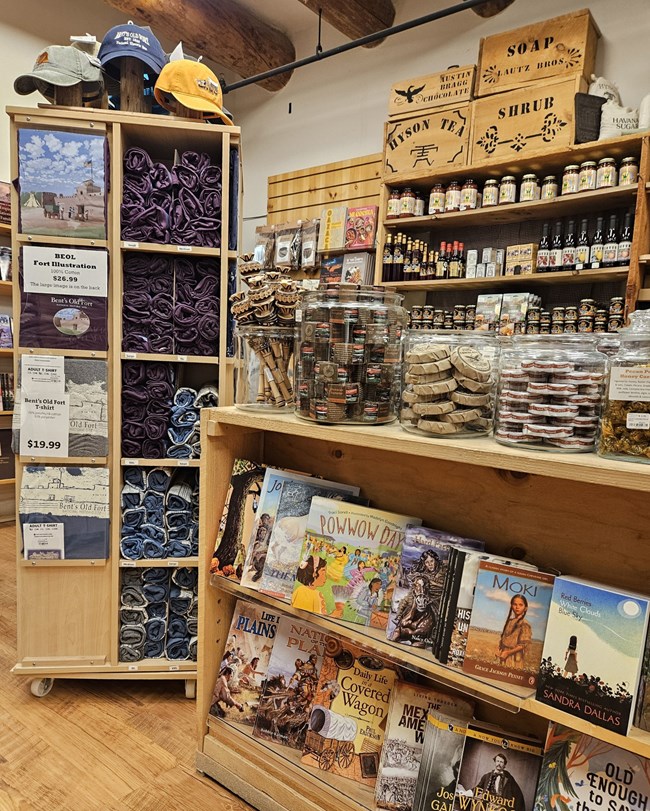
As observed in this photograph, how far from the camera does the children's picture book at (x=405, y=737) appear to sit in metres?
1.32

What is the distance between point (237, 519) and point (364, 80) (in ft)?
13.6

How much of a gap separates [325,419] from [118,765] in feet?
4.36

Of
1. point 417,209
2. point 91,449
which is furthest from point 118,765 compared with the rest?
point 417,209

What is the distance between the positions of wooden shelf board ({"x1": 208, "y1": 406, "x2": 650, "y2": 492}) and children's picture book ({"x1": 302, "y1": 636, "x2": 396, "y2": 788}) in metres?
0.63

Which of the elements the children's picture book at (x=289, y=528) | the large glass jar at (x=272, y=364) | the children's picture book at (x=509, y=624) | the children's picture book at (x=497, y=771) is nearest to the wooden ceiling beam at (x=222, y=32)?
the large glass jar at (x=272, y=364)

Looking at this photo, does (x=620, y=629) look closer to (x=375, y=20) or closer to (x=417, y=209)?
(x=417, y=209)

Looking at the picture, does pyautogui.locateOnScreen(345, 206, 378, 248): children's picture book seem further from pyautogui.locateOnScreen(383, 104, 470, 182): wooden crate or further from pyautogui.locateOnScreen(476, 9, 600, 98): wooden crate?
pyautogui.locateOnScreen(476, 9, 600, 98): wooden crate

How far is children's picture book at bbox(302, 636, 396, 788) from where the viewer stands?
141 cm

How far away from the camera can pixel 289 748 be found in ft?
4.96

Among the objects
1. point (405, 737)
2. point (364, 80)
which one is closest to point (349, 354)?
point (405, 737)

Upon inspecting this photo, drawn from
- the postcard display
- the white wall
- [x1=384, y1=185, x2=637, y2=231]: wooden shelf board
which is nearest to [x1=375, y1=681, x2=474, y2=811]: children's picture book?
the postcard display

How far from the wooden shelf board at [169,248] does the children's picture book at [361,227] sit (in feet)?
7.01

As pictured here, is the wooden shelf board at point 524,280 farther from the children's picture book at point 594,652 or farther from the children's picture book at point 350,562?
the children's picture book at point 594,652

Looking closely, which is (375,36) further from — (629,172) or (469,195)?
(629,172)
